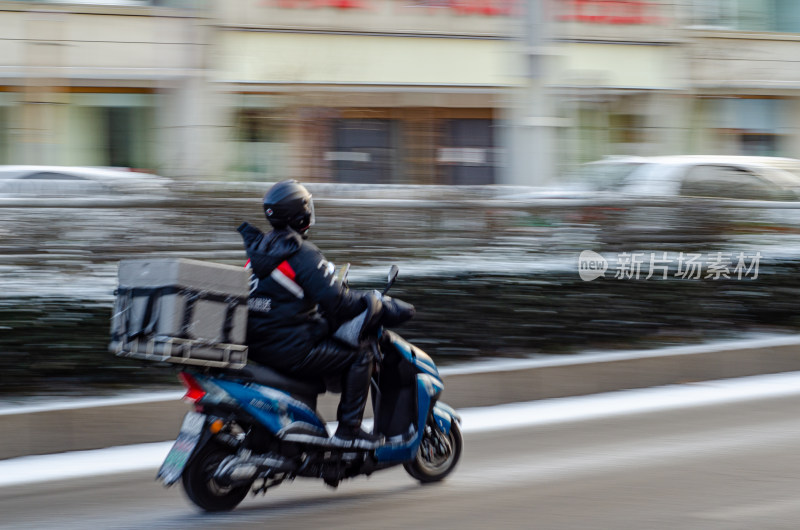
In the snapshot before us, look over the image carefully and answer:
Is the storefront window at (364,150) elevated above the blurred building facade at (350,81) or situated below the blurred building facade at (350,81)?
below

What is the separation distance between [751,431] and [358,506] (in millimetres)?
2959

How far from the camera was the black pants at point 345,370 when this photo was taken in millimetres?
5770

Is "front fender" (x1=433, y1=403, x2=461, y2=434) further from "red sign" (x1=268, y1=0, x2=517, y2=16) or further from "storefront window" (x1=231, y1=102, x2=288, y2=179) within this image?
"red sign" (x1=268, y1=0, x2=517, y2=16)

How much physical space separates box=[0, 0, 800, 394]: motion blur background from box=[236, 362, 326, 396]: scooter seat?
2.34 meters

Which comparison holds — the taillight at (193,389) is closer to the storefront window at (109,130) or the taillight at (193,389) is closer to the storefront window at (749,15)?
the storefront window at (109,130)

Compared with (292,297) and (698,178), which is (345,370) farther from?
(698,178)

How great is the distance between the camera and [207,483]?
18.7 feet

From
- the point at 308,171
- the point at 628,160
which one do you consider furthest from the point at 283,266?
the point at 308,171

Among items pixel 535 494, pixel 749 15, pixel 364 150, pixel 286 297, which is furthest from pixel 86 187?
pixel 749 15

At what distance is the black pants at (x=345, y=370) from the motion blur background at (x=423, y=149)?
2.42 metres

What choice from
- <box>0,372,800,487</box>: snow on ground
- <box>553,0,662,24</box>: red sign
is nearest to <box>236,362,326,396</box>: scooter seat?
<box>0,372,800,487</box>: snow on ground

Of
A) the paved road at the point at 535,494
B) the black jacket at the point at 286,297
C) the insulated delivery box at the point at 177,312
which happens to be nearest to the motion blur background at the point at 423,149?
the paved road at the point at 535,494

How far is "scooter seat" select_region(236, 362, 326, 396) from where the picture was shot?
5.64 m

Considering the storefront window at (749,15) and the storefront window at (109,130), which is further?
the storefront window at (749,15)
